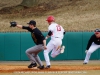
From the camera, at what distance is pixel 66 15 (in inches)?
1211

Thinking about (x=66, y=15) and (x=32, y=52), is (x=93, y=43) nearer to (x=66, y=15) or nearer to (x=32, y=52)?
(x=32, y=52)

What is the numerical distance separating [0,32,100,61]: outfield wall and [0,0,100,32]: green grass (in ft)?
18.7

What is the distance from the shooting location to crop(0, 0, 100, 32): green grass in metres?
27.6

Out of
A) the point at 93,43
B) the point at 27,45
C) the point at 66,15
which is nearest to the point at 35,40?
the point at 93,43

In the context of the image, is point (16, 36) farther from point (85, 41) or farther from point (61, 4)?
point (61, 4)

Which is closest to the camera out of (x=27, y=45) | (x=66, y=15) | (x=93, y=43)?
(x=93, y=43)

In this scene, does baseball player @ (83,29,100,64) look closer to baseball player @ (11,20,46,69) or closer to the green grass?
baseball player @ (11,20,46,69)

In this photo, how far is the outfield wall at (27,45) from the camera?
818 inches

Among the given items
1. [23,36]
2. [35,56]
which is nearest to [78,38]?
[23,36]

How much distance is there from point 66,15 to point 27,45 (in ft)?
33.9

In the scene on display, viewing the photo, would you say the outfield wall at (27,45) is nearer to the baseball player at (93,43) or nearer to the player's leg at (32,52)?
the baseball player at (93,43)

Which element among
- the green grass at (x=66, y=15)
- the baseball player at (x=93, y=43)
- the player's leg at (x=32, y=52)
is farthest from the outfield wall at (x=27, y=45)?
the player's leg at (x=32, y=52)

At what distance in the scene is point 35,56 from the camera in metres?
14.2

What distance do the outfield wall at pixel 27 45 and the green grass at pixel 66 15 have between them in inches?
224
